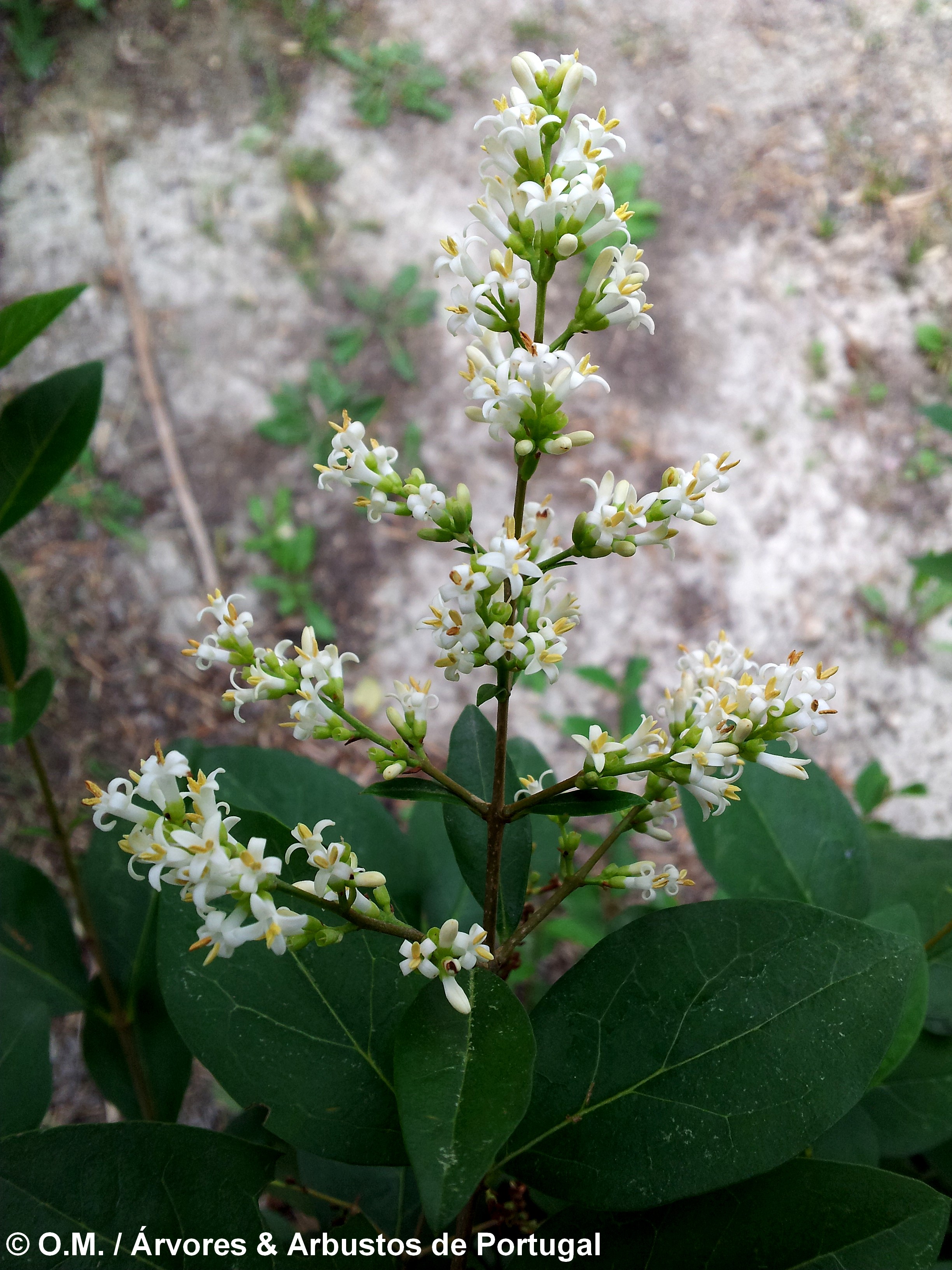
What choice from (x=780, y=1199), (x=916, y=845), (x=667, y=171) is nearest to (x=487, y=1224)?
(x=780, y=1199)

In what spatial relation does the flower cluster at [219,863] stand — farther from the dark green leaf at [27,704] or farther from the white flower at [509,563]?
the dark green leaf at [27,704]

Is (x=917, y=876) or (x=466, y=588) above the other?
(x=466, y=588)

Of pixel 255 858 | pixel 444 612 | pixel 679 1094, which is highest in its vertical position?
pixel 444 612

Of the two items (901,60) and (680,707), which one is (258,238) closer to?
(901,60)

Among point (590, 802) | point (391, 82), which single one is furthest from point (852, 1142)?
point (391, 82)

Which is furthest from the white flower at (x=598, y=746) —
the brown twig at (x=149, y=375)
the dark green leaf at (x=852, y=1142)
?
the brown twig at (x=149, y=375)

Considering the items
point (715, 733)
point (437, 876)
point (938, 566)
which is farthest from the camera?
point (938, 566)

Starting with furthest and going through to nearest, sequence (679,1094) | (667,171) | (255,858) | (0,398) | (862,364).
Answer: (667,171), (862,364), (0,398), (679,1094), (255,858)

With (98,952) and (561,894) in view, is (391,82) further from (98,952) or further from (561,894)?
(561,894)

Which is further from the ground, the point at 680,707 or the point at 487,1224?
the point at 680,707
